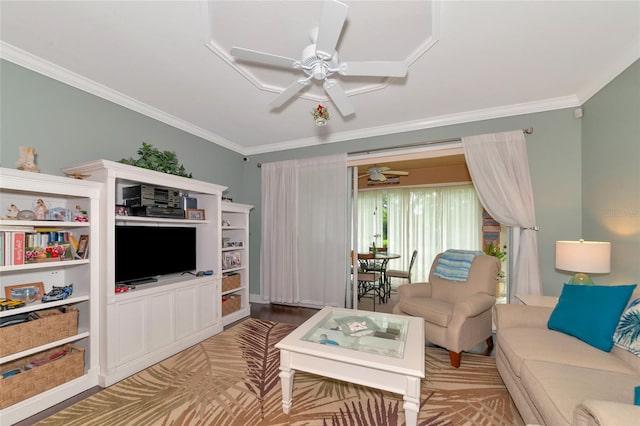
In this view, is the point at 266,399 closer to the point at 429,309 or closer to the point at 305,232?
the point at 429,309

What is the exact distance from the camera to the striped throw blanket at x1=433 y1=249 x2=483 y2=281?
3201 millimetres

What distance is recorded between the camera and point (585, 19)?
193 cm

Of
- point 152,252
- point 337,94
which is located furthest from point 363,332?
point 152,252

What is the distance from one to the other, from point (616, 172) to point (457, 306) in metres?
1.84

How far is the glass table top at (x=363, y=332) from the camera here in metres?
1.98

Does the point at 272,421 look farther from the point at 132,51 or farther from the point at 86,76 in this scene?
the point at 86,76

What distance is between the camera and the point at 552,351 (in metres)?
1.79

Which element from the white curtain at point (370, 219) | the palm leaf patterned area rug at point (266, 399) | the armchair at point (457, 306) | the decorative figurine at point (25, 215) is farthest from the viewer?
the white curtain at point (370, 219)

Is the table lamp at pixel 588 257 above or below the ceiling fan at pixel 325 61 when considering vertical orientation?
below

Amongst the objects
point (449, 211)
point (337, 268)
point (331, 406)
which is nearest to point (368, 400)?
point (331, 406)

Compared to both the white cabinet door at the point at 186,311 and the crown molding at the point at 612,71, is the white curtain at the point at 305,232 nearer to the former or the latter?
the white cabinet door at the point at 186,311

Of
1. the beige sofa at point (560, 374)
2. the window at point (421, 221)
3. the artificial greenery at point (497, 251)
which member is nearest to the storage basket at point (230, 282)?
the beige sofa at point (560, 374)

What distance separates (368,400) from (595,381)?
1355 millimetres

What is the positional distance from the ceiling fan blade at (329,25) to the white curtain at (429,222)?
17.7 feet
